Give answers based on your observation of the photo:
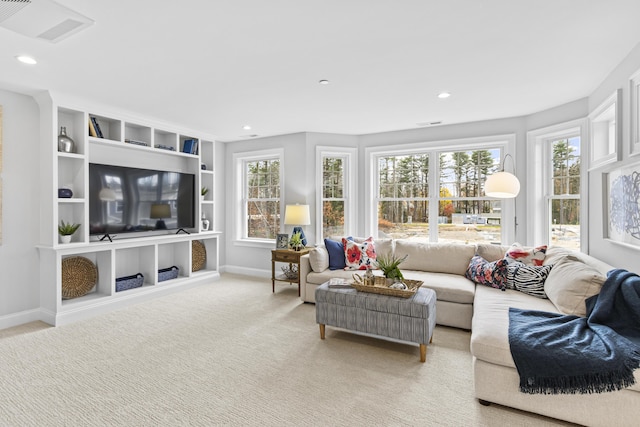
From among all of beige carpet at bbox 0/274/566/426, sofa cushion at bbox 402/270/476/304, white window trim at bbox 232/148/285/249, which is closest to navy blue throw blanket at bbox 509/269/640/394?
beige carpet at bbox 0/274/566/426

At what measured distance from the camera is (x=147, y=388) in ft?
7.41

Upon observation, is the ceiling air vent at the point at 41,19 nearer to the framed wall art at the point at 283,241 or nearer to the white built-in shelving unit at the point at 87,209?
the white built-in shelving unit at the point at 87,209

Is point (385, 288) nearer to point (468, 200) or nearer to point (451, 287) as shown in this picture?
point (451, 287)

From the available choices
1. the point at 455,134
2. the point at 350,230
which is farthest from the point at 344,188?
the point at 455,134

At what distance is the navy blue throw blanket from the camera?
1.80 meters

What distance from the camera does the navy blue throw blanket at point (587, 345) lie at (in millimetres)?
1798

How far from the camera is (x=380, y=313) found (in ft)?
9.14

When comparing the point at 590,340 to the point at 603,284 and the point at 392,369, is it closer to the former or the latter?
the point at 603,284

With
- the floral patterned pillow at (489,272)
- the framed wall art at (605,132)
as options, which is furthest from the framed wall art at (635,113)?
the floral patterned pillow at (489,272)

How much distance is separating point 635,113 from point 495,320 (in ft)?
6.38

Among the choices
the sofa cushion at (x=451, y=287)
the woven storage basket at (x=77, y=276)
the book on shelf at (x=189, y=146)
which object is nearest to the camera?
the sofa cushion at (x=451, y=287)

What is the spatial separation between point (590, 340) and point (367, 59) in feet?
8.25

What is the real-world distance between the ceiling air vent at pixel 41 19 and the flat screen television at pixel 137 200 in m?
2.00

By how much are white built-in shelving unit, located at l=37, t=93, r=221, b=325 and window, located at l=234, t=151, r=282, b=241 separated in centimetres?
62
